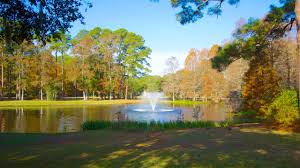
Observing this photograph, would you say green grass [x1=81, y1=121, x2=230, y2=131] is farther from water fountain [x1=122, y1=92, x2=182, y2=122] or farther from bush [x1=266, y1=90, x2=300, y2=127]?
bush [x1=266, y1=90, x2=300, y2=127]

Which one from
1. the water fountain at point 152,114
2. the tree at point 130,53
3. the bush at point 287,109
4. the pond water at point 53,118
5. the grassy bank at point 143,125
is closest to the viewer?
the bush at point 287,109

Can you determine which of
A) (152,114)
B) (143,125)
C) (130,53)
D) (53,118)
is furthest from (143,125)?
(130,53)

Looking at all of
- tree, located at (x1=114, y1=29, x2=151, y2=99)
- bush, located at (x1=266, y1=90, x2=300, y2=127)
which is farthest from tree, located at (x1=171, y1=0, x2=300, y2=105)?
tree, located at (x1=114, y1=29, x2=151, y2=99)

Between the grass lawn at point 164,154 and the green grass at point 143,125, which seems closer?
the grass lawn at point 164,154

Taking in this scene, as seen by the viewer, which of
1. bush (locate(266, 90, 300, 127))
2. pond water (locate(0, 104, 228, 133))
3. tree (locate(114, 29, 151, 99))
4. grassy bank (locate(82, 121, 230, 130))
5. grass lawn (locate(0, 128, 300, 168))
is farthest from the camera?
tree (locate(114, 29, 151, 99))

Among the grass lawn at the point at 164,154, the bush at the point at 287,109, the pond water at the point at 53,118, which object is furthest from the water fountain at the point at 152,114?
the grass lawn at the point at 164,154

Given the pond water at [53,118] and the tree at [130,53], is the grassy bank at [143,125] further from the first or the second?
the tree at [130,53]

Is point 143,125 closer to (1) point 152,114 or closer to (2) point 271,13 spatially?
(2) point 271,13

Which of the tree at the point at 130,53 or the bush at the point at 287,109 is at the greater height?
the tree at the point at 130,53

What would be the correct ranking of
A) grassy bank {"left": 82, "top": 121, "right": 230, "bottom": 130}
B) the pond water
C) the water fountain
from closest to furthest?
grassy bank {"left": 82, "top": 121, "right": 230, "bottom": 130}
the pond water
the water fountain

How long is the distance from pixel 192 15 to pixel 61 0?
20.4 feet

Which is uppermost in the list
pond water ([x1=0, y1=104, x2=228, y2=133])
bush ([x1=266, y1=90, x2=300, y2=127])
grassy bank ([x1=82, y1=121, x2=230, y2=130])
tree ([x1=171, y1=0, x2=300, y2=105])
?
tree ([x1=171, y1=0, x2=300, y2=105])

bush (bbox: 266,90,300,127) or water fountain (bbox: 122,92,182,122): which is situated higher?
bush (bbox: 266,90,300,127)

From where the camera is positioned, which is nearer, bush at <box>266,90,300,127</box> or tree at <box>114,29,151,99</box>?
bush at <box>266,90,300,127</box>
